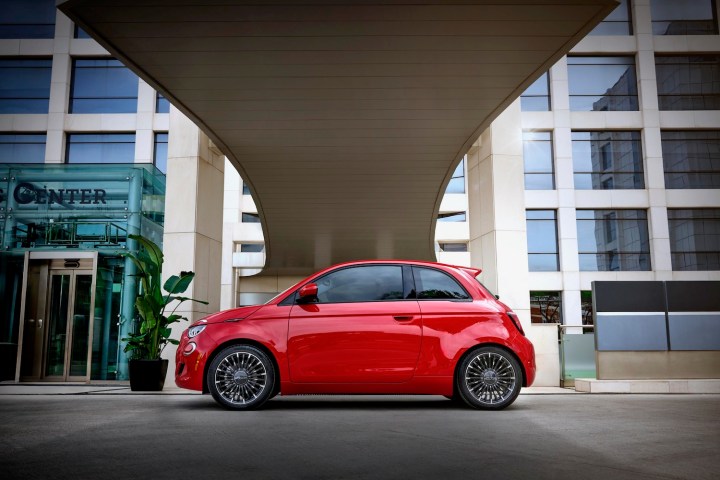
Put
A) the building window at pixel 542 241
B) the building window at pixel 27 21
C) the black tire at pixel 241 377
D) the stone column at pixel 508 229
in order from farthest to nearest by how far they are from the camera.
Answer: the building window at pixel 542 241, the building window at pixel 27 21, the stone column at pixel 508 229, the black tire at pixel 241 377

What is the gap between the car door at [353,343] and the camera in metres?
6.74

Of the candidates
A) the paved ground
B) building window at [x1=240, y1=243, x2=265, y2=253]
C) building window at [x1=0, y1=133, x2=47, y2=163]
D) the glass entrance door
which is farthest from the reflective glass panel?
building window at [x1=240, y1=243, x2=265, y2=253]

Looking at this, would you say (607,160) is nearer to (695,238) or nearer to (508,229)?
(695,238)

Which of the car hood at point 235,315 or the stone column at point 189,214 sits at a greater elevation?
the stone column at point 189,214

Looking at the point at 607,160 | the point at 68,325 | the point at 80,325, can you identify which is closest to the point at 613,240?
the point at 607,160

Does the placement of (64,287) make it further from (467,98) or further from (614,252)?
(614,252)

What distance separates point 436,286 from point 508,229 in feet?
19.0

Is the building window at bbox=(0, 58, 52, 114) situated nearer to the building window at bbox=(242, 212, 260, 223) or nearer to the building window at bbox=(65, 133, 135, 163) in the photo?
the building window at bbox=(65, 133, 135, 163)

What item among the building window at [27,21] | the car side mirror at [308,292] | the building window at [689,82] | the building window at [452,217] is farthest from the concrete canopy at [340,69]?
the building window at [452,217]

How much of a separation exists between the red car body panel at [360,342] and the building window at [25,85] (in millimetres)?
26715

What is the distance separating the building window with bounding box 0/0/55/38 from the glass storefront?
17918mm

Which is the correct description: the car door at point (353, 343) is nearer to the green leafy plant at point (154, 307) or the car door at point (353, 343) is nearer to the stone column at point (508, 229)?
the green leafy plant at point (154, 307)

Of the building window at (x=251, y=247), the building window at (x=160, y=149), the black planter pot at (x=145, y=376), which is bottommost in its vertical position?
the black planter pot at (x=145, y=376)

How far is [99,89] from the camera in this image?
29.6 metres
